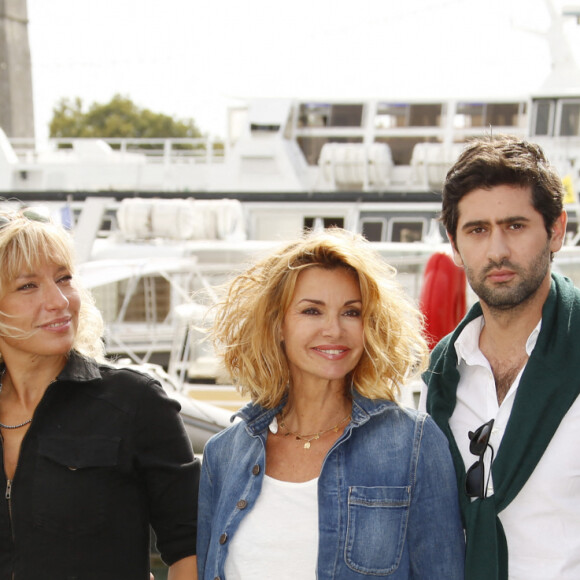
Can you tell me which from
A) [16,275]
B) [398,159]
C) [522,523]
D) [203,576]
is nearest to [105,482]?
[203,576]

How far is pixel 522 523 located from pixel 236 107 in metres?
19.8

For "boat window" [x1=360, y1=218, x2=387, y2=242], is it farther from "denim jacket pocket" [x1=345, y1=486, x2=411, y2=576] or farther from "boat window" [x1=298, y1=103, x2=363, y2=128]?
"denim jacket pocket" [x1=345, y1=486, x2=411, y2=576]

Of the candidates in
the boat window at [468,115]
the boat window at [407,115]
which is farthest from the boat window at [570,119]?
the boat window at [407,115]

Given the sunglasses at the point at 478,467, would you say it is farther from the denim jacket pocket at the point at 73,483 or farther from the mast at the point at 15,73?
the mast at the point at 15,73

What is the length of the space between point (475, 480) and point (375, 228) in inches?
635

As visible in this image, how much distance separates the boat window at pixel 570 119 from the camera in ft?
57.3

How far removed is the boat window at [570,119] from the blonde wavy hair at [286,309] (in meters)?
16.7

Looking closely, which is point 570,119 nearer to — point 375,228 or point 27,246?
point 375,228

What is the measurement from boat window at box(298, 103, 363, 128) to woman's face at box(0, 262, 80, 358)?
60.8ft

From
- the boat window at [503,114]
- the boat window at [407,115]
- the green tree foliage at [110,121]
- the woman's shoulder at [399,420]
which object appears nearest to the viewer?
the woman's shoulder at [399,420]

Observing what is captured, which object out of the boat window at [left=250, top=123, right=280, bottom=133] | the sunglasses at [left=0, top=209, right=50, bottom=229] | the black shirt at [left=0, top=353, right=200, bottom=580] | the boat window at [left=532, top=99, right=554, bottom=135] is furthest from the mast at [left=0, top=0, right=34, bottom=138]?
the black shirt at [left=0, top=353, right=200, bottom=580]

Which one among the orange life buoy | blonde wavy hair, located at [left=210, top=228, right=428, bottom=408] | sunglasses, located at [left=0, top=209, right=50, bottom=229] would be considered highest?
sunglasses, located at [left=0, top=209, right=50, bottom=229]

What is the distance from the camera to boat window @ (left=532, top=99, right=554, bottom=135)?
17.6 m

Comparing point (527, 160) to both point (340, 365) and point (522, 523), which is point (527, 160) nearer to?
point (340, 365)
